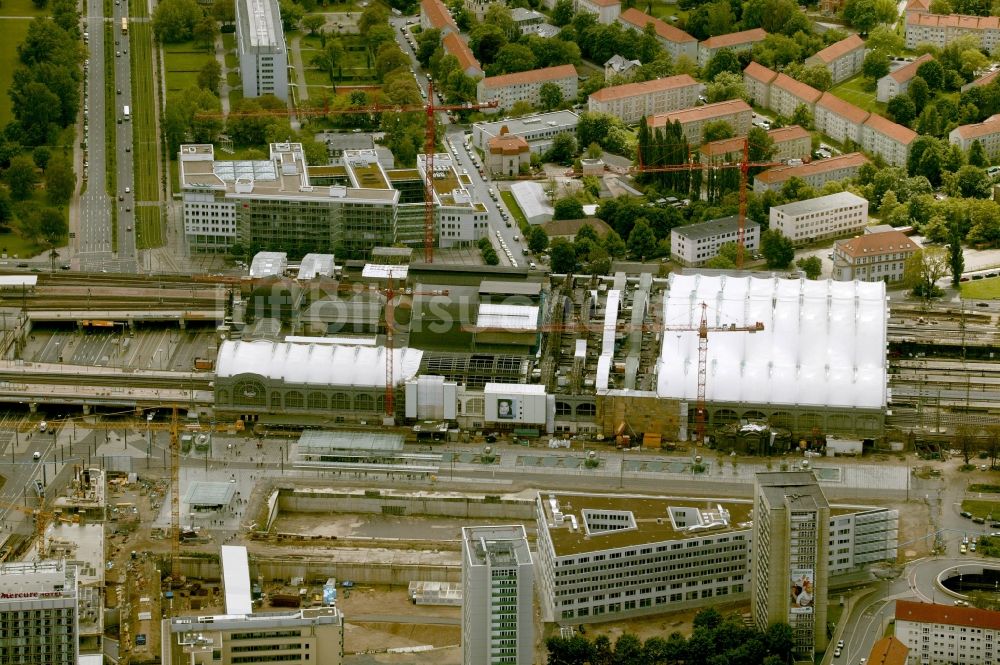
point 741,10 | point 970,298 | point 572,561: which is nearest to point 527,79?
point 741,10

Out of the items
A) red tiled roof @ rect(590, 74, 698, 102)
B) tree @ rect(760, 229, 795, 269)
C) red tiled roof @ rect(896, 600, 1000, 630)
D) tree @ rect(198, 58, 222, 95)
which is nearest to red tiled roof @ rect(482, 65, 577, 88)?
red tiled roof @ rect(590, 74, 698, 102)

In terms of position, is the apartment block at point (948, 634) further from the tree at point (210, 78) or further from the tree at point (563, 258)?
the tree at point (210, 78)

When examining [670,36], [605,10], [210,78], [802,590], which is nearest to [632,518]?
[802,590]

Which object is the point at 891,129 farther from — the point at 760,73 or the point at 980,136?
the point at 760,73

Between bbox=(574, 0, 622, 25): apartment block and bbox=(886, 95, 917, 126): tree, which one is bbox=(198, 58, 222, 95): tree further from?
bbox=(886, 95, 917, 126): tree

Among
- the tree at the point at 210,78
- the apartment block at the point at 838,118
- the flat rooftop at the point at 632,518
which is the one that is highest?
the tree at the point at 210,78

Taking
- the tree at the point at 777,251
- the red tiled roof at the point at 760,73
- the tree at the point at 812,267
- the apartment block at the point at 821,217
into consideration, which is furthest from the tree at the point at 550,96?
the tree at the point at 812,267

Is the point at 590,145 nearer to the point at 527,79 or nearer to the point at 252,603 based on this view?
the point at 527,79
